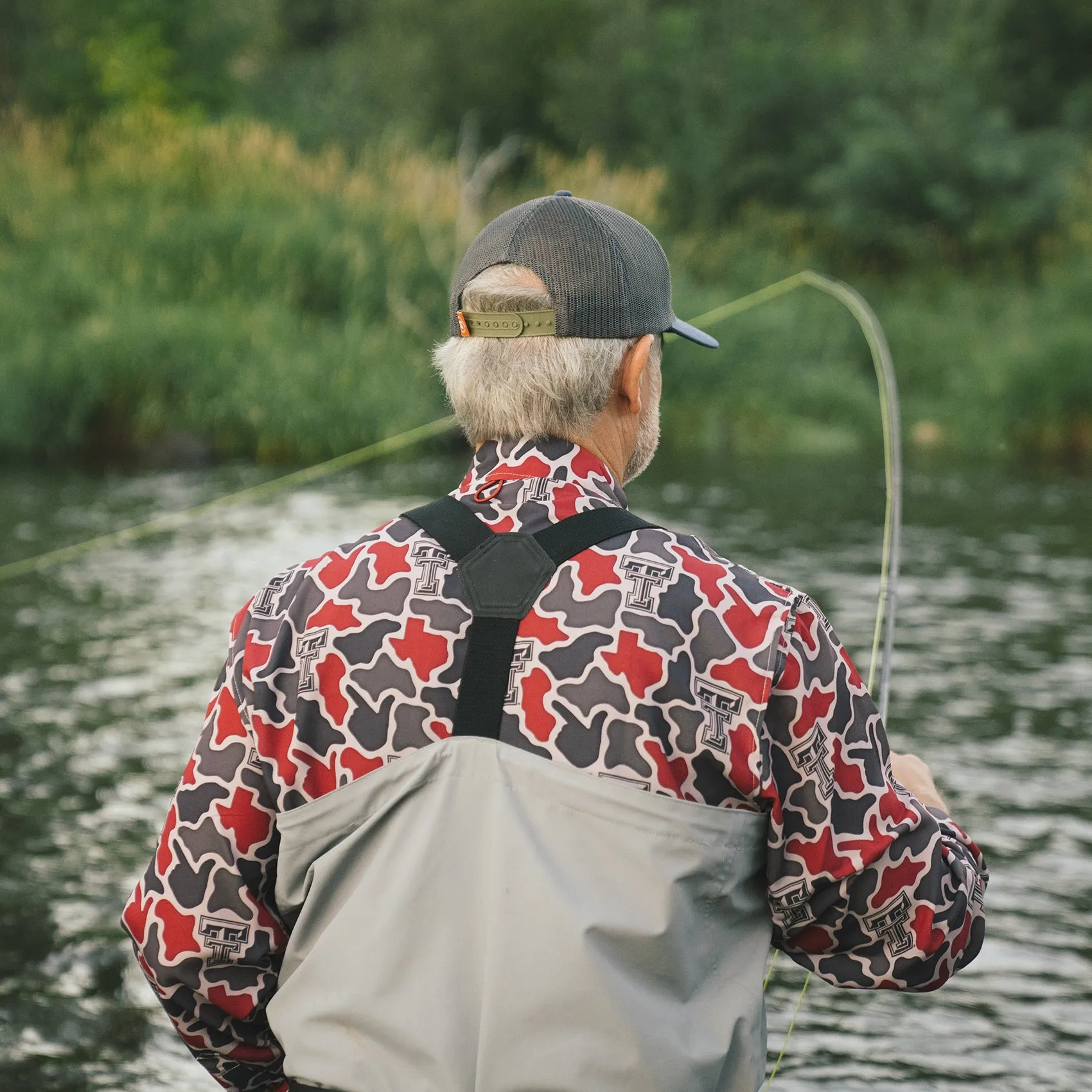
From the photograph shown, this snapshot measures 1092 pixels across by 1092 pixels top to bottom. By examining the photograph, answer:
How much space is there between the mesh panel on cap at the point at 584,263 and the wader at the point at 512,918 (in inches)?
8.9

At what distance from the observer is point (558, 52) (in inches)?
1063

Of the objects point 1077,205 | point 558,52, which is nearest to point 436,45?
point 558,52

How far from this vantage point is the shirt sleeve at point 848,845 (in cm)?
152

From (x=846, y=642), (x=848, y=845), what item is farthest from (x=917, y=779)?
(x=846, y=642)

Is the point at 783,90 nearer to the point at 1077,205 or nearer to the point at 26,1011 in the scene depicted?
the point at 1077,205

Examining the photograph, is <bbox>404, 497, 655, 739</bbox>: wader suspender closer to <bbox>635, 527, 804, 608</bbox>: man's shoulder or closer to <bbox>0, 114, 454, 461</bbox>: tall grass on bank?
<bbox>635, 527, 804, 608</bbox>: man's shoulder

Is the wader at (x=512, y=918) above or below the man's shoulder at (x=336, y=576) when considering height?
below

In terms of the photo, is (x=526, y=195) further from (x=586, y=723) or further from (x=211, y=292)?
(x=586, y=723)

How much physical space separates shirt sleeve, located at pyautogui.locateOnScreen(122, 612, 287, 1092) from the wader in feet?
0.39

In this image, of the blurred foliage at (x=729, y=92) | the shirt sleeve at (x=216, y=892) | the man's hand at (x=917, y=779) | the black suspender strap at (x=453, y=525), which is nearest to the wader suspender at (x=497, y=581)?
the black suspender strap at (x=453, y=525)

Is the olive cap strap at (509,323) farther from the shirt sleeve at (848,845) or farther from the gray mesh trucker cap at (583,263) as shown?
the shirt sleeve at (848,845)

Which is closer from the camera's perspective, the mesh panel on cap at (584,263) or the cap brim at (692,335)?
the mesh panel on cap at (584,263)

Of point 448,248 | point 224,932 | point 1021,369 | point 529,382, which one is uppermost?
point 529,382

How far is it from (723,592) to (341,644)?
1.21 ft
